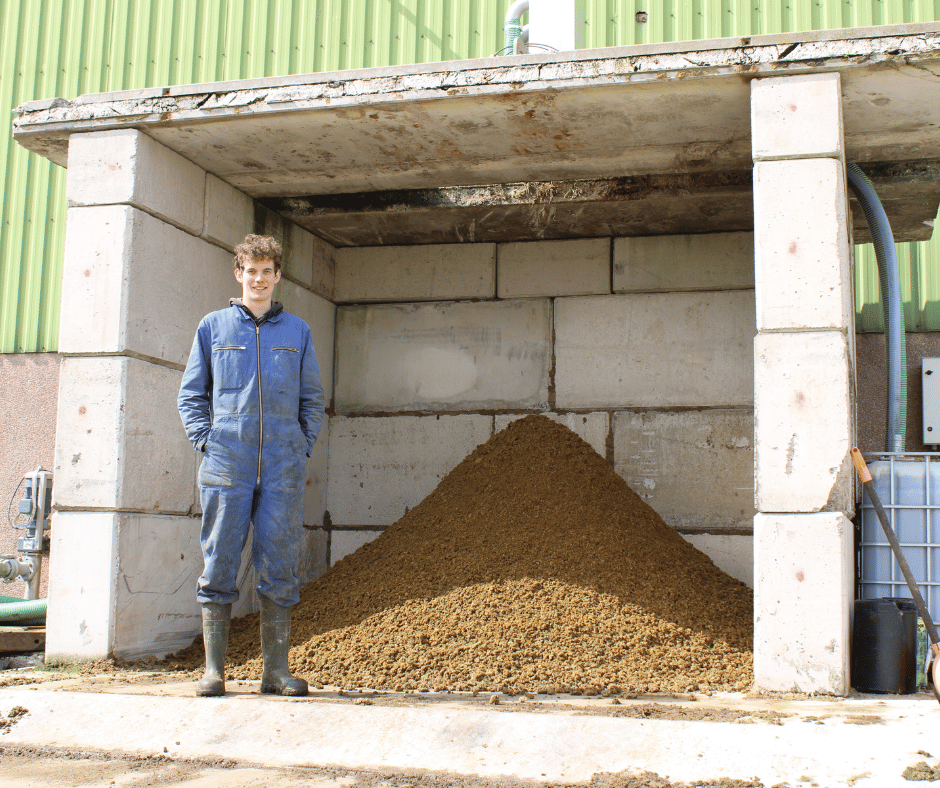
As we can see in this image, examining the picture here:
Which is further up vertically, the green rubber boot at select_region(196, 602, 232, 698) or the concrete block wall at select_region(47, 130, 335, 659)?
the concrete block wall at select_region(47, 130, 335, 659)

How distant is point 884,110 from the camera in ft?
14.7

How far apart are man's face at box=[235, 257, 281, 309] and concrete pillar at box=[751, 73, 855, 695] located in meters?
2.13

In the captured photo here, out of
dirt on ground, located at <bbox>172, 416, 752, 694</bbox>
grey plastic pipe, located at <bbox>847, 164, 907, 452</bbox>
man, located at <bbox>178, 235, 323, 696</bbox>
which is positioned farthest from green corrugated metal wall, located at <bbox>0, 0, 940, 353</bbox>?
man, located at <bbox>178, 235, 323, 696</bbox>

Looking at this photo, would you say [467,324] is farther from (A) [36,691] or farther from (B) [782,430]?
(A) [36,691]

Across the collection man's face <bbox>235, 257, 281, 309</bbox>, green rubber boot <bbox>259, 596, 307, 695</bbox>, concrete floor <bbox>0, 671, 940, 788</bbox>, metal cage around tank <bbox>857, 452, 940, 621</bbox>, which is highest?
man's face <bbox>235, 257, 281, 309</bbox>

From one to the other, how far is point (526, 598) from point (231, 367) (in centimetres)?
190

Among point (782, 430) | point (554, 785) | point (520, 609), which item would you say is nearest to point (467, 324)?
point (520, 609)

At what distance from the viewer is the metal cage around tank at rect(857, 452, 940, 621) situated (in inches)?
168

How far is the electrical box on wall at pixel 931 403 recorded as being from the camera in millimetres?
6082

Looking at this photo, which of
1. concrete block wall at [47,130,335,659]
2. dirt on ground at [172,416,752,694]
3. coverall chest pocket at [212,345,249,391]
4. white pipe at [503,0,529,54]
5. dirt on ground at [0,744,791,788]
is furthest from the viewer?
white pipe at [503,0,529,54]

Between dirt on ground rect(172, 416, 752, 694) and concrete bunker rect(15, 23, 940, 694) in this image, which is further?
dirt on ground rect(172, 416, 752, 694)

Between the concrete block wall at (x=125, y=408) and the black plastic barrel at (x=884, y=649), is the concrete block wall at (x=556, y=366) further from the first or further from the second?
the black plastic barrel at (x=884, y=649)

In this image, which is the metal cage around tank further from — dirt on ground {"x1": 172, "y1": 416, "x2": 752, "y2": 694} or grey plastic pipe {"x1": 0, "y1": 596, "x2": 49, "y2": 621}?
grey plastic pipe {"x1": 0, "y1": 596, "x2": 49, "y2": 621}

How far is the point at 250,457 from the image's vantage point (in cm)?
379
